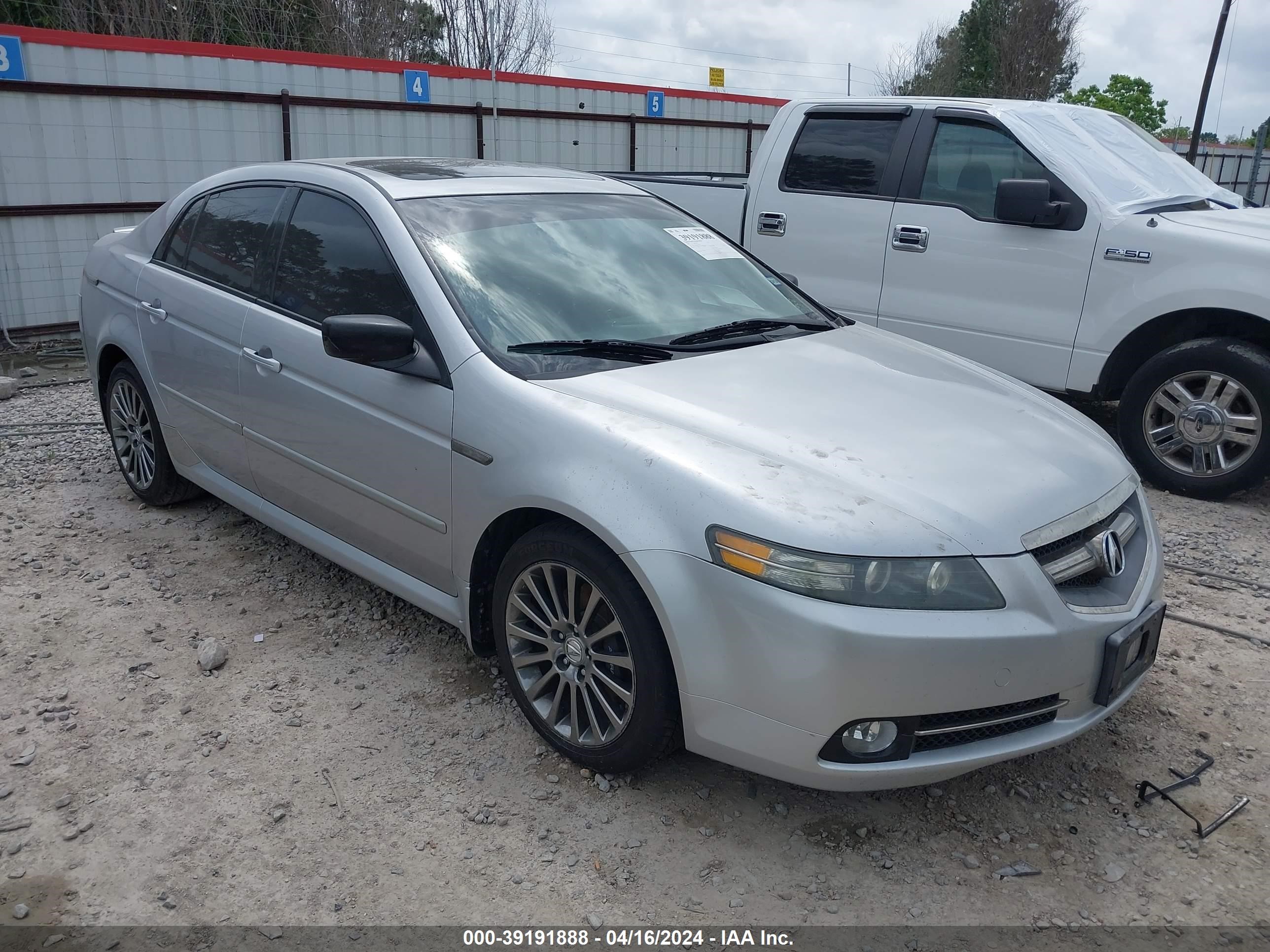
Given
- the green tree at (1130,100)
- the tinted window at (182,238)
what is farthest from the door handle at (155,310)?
the green tree at (1130,100)

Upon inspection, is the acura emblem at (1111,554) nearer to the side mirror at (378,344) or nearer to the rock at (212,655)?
the side mirror at (378,344)

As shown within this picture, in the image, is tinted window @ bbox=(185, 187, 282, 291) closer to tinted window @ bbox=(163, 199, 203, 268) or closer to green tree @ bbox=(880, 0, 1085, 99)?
tinted window @ bbox=(163, 199, 203, 268)

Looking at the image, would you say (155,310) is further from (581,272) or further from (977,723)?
(977,723)

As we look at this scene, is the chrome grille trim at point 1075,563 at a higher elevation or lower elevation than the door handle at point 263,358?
lower

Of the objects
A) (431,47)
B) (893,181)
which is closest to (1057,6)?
(431,47)

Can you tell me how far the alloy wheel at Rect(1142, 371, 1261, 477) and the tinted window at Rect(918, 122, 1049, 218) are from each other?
135 centimetres

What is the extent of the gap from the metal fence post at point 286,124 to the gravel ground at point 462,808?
7646 millimetres

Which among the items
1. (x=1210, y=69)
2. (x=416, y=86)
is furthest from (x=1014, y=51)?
(x=416, y=86)

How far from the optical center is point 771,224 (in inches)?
257

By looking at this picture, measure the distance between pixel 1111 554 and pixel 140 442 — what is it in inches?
166

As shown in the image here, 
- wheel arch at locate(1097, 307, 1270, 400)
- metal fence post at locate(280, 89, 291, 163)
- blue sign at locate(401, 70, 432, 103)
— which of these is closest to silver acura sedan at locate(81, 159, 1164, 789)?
wheel arch at locate(1097, 307, 1270, 400)

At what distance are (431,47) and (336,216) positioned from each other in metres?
22.1

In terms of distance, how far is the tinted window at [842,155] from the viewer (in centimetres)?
618

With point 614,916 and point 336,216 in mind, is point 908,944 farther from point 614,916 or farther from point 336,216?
point 336,216
